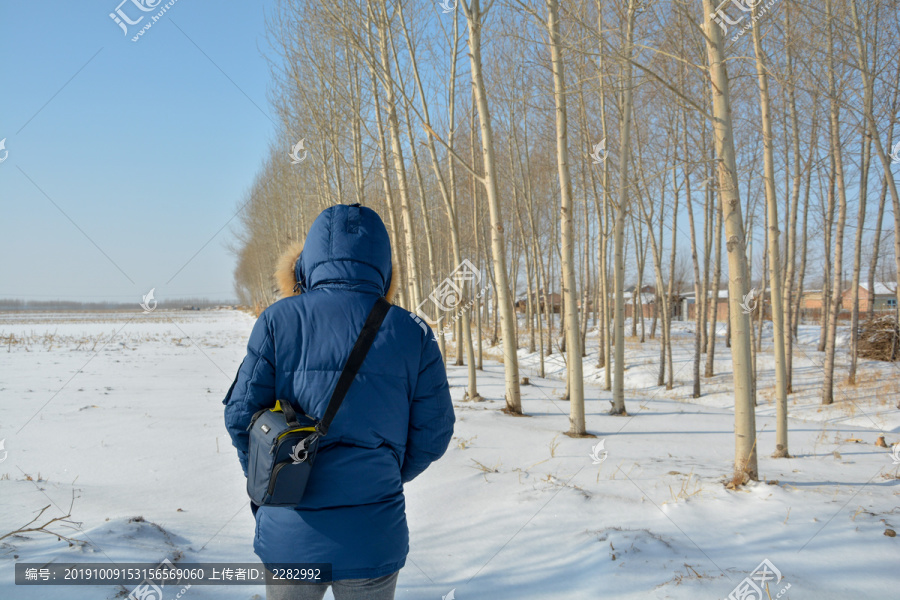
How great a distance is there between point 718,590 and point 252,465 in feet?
7.60

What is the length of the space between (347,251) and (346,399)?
48 cm

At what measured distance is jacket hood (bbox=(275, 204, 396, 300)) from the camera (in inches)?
65.9

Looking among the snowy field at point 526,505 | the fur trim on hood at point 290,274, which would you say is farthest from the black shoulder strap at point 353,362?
the snowy field at point 526,505

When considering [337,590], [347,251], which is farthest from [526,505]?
[347,251]

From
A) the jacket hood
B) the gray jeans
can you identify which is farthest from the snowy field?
the jacket hood

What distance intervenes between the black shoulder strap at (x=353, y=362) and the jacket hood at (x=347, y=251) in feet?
0.46

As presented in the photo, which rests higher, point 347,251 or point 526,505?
point 347,251

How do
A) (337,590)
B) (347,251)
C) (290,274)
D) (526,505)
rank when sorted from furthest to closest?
(526,505) → (290,274) → (347,251) → (337,590)

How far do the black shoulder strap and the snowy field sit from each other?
A: 68.9 inches

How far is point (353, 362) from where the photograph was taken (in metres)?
1.53

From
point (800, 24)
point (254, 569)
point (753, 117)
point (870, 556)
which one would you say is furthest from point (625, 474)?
point (753, 117)

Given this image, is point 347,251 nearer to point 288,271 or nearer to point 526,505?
point 288,271

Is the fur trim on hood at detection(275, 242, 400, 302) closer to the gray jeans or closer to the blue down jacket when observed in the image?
the blue down jacket

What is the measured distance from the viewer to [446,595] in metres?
2.72
